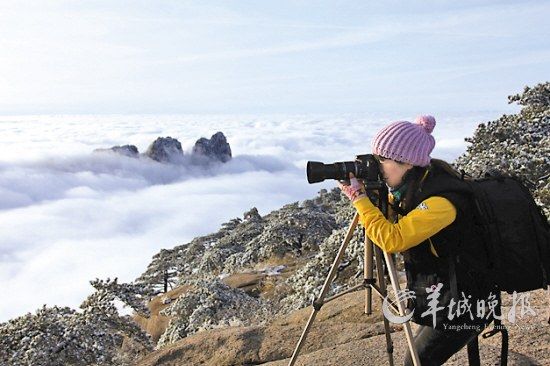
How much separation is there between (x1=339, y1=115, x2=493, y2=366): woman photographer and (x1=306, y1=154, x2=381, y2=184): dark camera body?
7cm

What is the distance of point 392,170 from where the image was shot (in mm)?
4004

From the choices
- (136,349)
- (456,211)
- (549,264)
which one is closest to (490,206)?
(456,211)

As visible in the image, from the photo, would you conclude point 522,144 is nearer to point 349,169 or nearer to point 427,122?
point 427,122

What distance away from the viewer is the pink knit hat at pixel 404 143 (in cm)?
384

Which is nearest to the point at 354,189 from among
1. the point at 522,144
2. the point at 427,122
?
the point at 427,122

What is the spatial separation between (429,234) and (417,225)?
0.39 ft

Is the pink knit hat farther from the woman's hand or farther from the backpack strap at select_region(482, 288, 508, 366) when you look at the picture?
the backpack strap at select_region(482, 288, 508, 366)

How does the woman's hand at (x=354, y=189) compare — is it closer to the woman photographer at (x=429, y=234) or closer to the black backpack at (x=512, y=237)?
the woman photographer at (x=429, y=234)

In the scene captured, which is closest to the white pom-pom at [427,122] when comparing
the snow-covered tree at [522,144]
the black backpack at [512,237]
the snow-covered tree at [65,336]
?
the black backpack at [512,237]

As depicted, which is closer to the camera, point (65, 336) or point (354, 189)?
point (354, 189)

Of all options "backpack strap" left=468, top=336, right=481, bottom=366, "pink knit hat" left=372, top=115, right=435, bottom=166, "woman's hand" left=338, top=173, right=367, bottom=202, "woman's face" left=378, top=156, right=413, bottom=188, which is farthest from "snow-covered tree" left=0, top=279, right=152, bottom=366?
"pink knit hat" left=372, top=115, right=435, bottom=166

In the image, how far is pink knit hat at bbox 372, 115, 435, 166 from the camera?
3.84 metres

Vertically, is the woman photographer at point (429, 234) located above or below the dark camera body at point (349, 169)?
below

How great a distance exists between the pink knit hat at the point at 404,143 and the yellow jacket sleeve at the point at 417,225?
0.39 m
